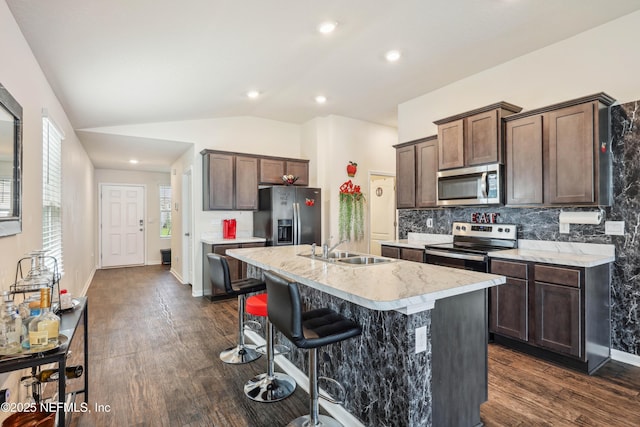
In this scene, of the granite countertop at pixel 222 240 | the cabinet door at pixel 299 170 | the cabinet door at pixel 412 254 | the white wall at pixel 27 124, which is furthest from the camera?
the cabinet door at pixel 299 170

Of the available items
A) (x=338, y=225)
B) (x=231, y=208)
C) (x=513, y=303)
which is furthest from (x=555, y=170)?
(x=231, y=208)

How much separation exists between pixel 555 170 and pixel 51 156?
4.78m

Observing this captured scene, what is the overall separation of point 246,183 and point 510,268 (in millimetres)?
3844

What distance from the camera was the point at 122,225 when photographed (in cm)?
818

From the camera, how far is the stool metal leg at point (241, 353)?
2877mm

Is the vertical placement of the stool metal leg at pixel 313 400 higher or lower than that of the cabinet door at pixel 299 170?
lower

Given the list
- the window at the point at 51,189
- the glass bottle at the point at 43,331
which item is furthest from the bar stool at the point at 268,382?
the window at the point at 51,189

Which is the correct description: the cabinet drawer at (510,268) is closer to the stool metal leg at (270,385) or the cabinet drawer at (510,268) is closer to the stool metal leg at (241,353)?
the stool metal leg at (270,385)

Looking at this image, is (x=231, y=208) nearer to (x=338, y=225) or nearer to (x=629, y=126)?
(x=338, y=225)

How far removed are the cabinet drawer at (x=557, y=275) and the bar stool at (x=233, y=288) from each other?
7.76 feet

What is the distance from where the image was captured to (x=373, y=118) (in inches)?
228

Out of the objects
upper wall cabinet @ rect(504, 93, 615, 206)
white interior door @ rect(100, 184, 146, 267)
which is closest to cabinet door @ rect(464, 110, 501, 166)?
upper wall cabinet @ rect(504, 93, 615, 206)

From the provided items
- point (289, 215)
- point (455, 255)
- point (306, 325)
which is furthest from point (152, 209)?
point (306, 325)

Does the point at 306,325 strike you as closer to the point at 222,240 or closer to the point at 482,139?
the point at 482,139
